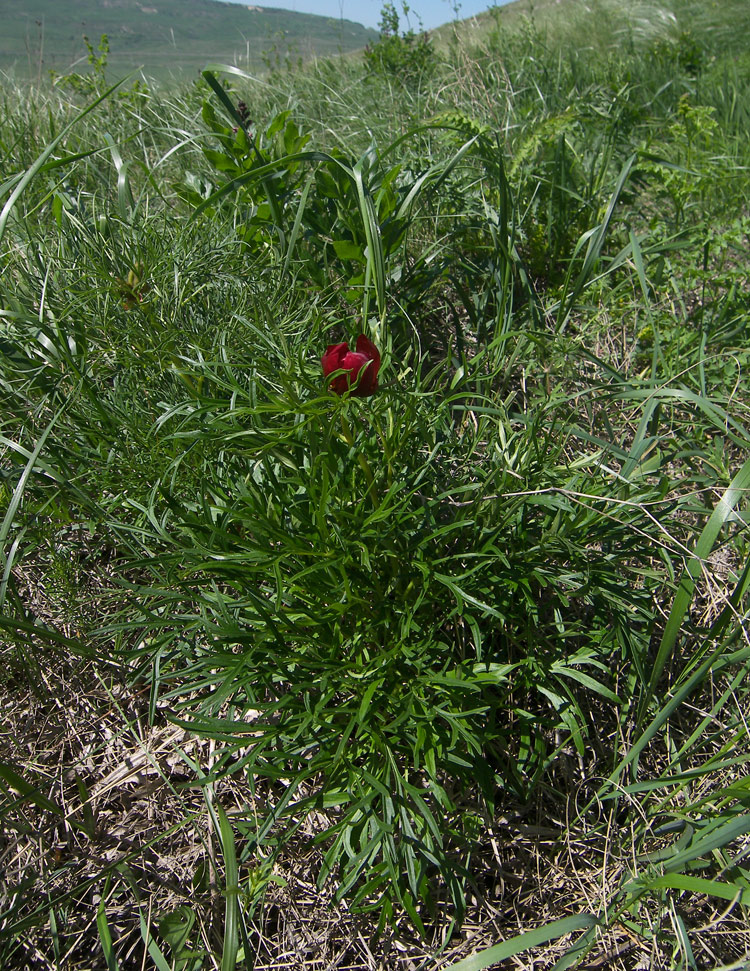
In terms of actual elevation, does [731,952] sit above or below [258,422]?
below

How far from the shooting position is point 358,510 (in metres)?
1.35

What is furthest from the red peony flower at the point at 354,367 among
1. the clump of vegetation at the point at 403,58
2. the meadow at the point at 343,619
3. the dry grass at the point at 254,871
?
the clump of vegetation at the point at 403,58

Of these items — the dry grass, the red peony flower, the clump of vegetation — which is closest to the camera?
the red peony flower

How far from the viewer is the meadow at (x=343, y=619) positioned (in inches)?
51.4

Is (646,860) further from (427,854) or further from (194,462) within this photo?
(194,462)

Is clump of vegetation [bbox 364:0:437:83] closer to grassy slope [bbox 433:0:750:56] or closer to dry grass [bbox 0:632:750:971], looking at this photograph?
grassy slope [bbox 433:0:750:56]

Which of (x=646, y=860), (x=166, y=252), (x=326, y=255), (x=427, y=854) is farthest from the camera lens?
(x=326, y=255)

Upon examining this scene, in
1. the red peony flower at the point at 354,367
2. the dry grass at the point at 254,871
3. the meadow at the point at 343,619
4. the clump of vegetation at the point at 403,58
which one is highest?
the clump of vegetation at the point at 403,58

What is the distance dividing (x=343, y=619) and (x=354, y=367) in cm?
53

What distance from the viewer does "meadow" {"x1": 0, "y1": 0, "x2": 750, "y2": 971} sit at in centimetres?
131

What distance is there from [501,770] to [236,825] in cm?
56

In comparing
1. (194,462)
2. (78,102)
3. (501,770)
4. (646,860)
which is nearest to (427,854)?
(501,770)

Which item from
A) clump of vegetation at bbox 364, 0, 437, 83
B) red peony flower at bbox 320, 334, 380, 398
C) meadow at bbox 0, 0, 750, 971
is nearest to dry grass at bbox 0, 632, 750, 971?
meadow at bbox 0, 0, 750, 971

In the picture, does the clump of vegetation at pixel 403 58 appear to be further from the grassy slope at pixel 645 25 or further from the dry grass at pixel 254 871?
the dry grass at pixel 254 871
